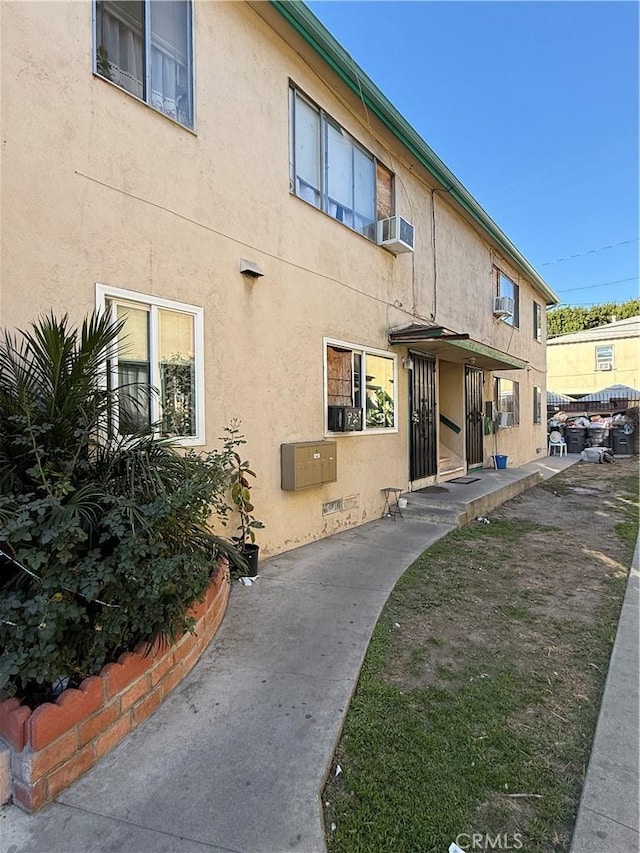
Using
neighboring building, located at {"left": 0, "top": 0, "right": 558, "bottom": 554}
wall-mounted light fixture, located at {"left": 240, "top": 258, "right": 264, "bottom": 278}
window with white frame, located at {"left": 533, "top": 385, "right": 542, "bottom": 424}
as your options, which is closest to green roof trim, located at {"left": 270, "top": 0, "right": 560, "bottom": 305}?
neighboring building, located at {"left": 0, "top": 0, "right": 558, "bottom": 554}

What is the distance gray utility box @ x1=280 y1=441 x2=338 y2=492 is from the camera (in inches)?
212

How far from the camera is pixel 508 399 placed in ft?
46.5

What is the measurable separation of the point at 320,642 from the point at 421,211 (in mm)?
7973

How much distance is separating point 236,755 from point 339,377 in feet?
16.2

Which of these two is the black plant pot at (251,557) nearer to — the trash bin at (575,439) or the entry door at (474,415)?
the entry door at (474,415)

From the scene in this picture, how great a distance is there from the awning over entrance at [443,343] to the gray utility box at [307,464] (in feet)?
8.23

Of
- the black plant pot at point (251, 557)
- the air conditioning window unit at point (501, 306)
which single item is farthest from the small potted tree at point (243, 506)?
the air conditioning window unit at point (501, 306)

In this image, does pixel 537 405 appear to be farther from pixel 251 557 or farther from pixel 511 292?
pixel 251 557

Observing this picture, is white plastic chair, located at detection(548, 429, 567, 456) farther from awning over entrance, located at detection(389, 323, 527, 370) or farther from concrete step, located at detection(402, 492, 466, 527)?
concrete step, located at detection(402, 492, 466, 527)

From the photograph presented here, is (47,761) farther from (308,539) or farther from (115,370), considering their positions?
(308,539)

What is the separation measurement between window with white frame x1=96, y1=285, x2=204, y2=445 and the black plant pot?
1194 mm

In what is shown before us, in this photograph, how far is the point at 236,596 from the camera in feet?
13.8

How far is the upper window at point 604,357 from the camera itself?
27.7 metres

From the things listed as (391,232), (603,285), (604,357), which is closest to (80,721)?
(391,232)
